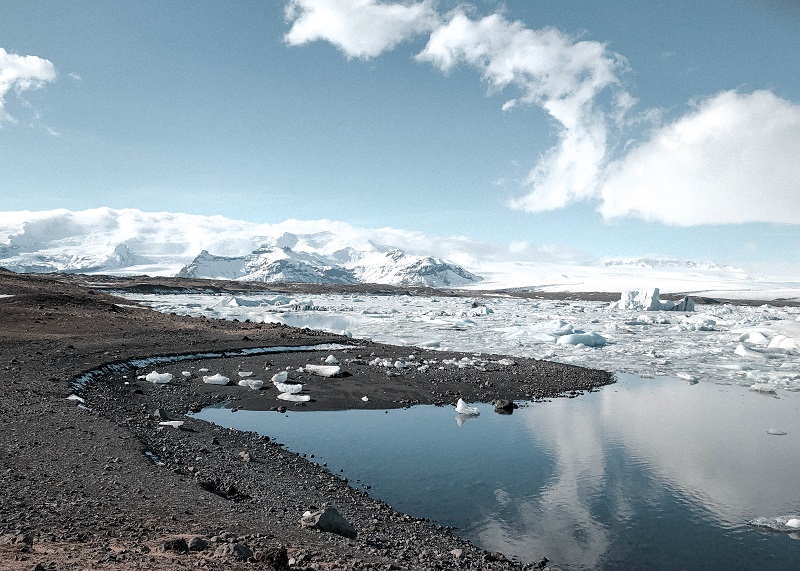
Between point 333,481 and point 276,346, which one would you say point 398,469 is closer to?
point 333,481

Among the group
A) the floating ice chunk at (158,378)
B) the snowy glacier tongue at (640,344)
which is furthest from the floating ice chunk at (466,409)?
the snowy glacier tongue at (640,344)

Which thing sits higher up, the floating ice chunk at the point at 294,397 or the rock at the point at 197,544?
the rock at the point at 197,544

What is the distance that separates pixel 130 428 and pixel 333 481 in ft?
15.3

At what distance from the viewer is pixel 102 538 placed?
19.5 feet

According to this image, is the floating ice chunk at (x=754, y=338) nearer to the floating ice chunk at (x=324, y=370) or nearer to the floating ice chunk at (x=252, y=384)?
the floating ice chunk at (x=324, y=370)

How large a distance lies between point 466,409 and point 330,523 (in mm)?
9012

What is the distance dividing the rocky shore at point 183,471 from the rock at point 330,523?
31mm

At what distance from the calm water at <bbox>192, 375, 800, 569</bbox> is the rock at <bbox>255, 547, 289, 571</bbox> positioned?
359cm

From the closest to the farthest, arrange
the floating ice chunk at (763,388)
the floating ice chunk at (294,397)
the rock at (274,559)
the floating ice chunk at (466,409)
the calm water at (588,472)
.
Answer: the rock at (274,559) < the calm water at (588,472) < the floating ice chunk at (466,409) < the floating ice chunk at (294,397) < the floating ice chunk at (763,388)

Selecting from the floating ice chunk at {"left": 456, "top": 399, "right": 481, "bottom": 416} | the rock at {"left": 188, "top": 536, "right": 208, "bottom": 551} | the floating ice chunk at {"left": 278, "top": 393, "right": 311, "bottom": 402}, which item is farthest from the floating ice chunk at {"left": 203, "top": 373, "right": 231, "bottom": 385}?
the rock at {"left": 188, "top": 536, "right": 208, "bottom": 551}

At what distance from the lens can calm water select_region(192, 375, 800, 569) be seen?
27.0 ft

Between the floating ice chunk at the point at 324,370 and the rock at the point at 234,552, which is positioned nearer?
the rock at the point at 234,552

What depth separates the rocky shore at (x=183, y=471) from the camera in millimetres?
5887

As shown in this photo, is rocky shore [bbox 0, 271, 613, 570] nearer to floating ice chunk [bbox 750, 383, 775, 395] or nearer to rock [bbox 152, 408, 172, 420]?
rock [bbox 152, 408, 172, 420]
